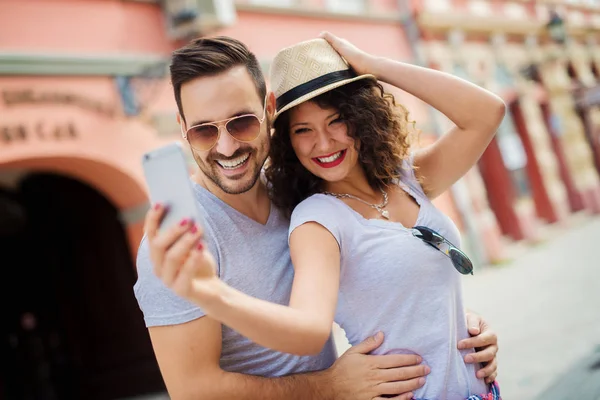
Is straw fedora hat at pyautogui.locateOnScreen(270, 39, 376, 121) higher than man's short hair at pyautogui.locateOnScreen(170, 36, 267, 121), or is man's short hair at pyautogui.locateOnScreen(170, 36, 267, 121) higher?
man's short hair at pyautogui.locateOnScreen(170, 36, 267, 121)

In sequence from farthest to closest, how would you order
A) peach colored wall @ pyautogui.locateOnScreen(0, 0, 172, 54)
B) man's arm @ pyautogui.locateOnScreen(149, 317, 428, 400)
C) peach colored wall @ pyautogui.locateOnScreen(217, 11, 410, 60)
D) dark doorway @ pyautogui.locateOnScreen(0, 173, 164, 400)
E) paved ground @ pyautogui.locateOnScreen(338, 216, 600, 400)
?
peach colored wall @ pyautogui.locateOnScreen(217, 11, 410, 60), dark doorway @ pyautogui.locateOnScreen(0, 173, 164, 400), peach colored wall @ pyautogui.locateOnScreen(0, 0, 172, 54), paved ground @ pyautogui.locateOnScreen(338, 216, 600, 400), man's arm @ pyautogui.locateOnScreen(149, 317, 428, 400)

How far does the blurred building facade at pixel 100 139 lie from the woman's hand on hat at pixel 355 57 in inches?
179

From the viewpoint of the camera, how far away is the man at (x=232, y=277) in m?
1.62

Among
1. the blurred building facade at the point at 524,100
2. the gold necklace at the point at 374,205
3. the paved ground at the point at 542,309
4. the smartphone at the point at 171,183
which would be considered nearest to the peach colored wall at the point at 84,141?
the paved ground at the point at 542,309

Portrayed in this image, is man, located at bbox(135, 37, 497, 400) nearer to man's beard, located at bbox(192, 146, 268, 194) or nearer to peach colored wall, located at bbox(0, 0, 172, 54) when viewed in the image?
man's beard, located at bbox(192, 146, 268, 194)

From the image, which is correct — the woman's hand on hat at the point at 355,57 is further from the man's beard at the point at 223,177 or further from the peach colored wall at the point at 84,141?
the peach colored wall at the point at 84,141

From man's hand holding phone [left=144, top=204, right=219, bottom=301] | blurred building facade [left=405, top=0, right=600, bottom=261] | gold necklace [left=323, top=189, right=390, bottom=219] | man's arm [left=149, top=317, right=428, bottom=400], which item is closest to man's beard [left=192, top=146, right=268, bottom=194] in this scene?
gold necklace [left=323, top=189, right=390, bottom=219]

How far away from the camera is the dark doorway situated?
7.56m

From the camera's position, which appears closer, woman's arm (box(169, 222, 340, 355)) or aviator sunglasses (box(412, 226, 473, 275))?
woman's arm (box(169, 222, 340, 355))

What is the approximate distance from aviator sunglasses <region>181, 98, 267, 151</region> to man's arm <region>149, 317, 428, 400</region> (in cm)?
52

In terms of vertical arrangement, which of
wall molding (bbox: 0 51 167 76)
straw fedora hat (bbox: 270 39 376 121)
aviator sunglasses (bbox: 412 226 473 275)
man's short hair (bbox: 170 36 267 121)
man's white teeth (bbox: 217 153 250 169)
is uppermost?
wall molding (bbox: 0 51 167 76)

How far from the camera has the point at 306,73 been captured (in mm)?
1994

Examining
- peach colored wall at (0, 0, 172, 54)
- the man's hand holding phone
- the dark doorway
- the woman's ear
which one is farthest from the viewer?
the dark doorway

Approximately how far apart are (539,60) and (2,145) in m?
13.6
